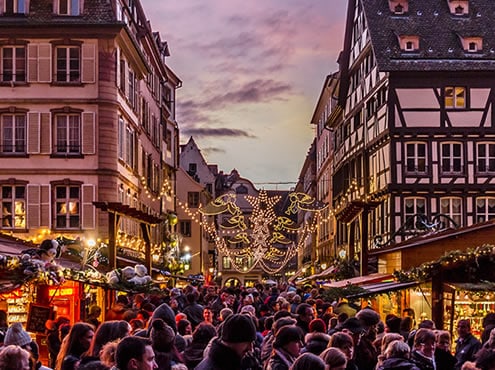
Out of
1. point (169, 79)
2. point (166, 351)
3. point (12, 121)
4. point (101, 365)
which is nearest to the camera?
point (101, 365)

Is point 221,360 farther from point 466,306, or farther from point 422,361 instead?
point 466,306

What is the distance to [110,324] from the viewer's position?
29.8 feet

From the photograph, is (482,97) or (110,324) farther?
(482,97)

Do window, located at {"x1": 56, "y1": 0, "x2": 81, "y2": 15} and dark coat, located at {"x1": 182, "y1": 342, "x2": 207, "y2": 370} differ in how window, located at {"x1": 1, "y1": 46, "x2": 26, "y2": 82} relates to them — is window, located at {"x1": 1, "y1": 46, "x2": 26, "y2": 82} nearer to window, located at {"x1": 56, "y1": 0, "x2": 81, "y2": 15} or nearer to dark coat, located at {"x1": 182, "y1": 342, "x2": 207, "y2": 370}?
window, located at {"x1": 56, "y1": 0, "x2": 81, "y2": 15}

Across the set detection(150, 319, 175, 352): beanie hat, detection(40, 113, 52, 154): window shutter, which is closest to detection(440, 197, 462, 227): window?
detection(40, 113, 52, 154): window shutter

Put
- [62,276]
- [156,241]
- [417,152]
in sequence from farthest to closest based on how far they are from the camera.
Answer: [156,241] → [417,152] → [62,276]

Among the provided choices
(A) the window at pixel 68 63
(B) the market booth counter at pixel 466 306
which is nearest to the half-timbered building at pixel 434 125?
(A) the window at pixel 68 63

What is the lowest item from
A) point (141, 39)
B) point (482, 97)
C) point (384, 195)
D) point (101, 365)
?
point (101, 365)

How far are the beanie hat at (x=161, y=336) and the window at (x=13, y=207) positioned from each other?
2670 cm

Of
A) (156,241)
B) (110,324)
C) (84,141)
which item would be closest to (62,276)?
(110,324)

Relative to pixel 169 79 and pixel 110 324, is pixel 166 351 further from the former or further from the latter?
pixel 169 79

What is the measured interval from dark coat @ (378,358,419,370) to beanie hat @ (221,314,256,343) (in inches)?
96.0

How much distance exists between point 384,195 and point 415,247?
17.4 metres

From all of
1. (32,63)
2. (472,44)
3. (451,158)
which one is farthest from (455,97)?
(32,63)
